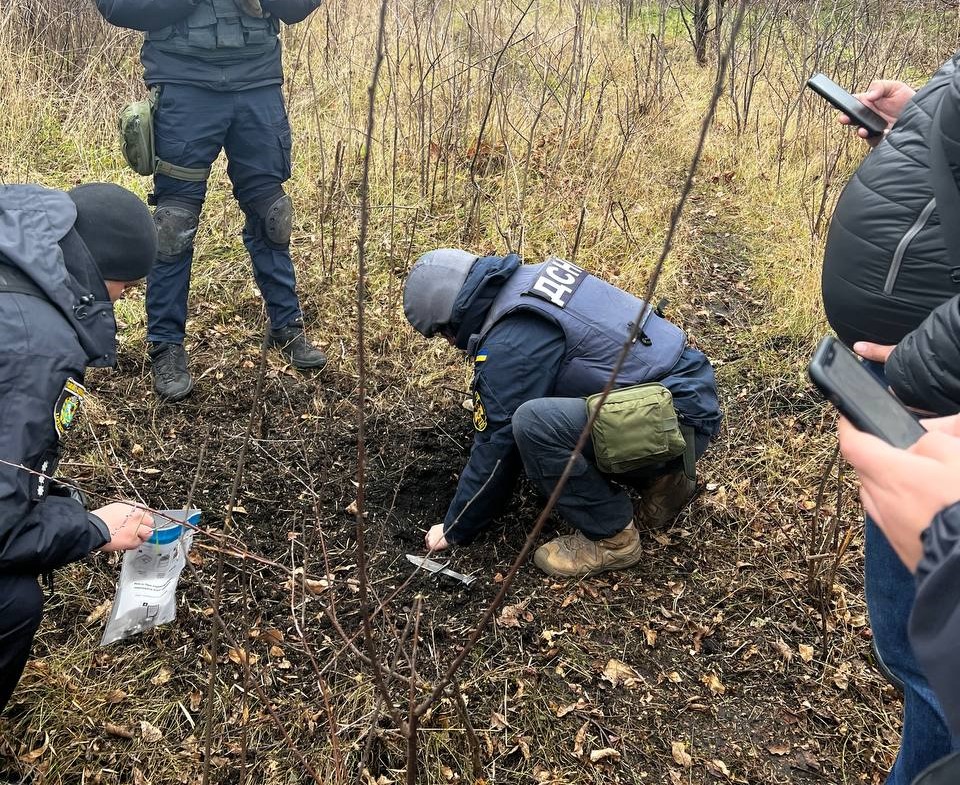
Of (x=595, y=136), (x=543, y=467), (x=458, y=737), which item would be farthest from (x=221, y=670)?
(x=595, y=136)

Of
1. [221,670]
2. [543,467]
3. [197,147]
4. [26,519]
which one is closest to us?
[26,519]

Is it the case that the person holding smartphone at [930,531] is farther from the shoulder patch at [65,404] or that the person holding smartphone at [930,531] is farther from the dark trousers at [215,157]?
the dark trousers at [215,157]

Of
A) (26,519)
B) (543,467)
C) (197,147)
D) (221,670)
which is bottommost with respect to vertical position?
(221,670)

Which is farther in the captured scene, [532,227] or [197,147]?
[532,227]

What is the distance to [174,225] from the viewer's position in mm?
3059

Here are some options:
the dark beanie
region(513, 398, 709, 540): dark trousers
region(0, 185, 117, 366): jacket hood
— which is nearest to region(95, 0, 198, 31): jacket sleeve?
the dark beanie

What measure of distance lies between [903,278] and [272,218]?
249 centimetres

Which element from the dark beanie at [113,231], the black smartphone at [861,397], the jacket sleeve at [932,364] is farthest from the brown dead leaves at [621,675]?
the dark beanie at [113,231]

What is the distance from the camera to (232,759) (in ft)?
6.64

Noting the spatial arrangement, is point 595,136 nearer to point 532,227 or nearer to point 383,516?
point 532,227

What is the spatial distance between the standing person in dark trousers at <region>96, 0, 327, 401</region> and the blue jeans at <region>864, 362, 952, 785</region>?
8.24ft

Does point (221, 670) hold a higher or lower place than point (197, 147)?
lower

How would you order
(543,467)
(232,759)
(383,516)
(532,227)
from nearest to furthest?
(232,759)
(543,467)
(383,516)
(532,227)

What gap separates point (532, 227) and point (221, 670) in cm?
289
